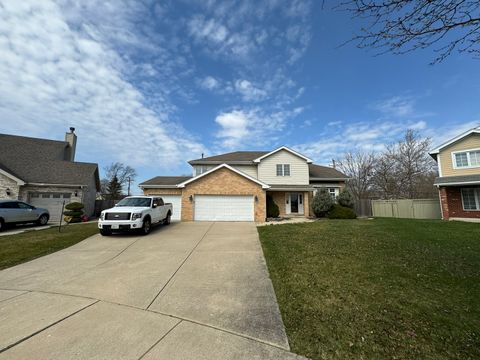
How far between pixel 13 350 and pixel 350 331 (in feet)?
14.4

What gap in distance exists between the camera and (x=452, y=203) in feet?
56.4

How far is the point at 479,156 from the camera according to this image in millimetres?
16547

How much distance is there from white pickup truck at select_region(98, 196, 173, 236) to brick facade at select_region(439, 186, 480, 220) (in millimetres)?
20728

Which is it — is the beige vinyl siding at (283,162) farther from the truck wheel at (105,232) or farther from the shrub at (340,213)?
the truck wheel at (105,232)

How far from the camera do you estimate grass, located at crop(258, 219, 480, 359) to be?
285cm

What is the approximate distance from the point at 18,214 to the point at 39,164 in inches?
329

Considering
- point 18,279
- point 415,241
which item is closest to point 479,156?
point 415,241

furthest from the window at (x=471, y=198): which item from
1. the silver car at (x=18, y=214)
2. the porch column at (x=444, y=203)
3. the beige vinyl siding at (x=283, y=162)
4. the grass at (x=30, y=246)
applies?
the silver car at (x=18, y=214)

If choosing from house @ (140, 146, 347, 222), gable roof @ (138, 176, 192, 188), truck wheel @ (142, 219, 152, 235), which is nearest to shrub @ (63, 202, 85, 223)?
gable roof @ (138, 176, 192, 188)

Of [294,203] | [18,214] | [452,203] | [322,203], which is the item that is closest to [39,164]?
[18,214]

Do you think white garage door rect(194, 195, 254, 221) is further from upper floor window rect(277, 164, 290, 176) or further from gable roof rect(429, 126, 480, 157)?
gable roof rect(429, 126, 480, 157)

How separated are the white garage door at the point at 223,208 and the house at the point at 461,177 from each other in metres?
14.6

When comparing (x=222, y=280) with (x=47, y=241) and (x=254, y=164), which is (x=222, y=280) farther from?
(x=254, y=164)

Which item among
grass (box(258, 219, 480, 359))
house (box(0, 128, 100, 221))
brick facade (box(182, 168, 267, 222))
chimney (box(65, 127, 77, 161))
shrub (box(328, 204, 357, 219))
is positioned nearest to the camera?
grass (box(258, 219, 480, 359))
